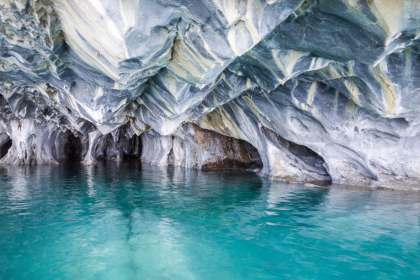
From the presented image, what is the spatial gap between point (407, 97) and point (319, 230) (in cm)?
627

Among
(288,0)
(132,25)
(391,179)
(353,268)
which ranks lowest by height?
(353,268)

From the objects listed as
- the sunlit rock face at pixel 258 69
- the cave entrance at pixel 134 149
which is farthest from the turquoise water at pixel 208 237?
the cave entrance at pixel 134 149

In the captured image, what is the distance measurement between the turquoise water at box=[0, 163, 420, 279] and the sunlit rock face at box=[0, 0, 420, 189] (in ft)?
10.5

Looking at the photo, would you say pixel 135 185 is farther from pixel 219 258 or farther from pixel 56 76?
pixel 219 258

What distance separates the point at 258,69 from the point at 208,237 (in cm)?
627

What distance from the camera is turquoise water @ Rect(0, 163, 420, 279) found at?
4809 mm

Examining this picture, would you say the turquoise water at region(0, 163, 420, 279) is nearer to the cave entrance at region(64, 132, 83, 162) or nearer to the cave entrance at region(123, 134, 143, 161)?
the cave entrance at region(64, 132, 83, 162)

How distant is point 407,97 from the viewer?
9.70 m

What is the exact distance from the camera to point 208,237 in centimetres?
623

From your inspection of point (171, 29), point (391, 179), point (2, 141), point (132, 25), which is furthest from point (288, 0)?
point (2, 141)

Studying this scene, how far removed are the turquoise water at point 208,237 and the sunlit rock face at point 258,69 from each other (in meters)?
3.21

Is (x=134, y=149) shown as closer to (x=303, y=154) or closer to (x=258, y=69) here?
(x=303, y=154)

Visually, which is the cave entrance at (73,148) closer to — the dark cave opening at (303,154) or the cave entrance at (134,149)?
the cave entrance at (134,149)

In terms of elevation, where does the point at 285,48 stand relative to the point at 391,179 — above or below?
above
